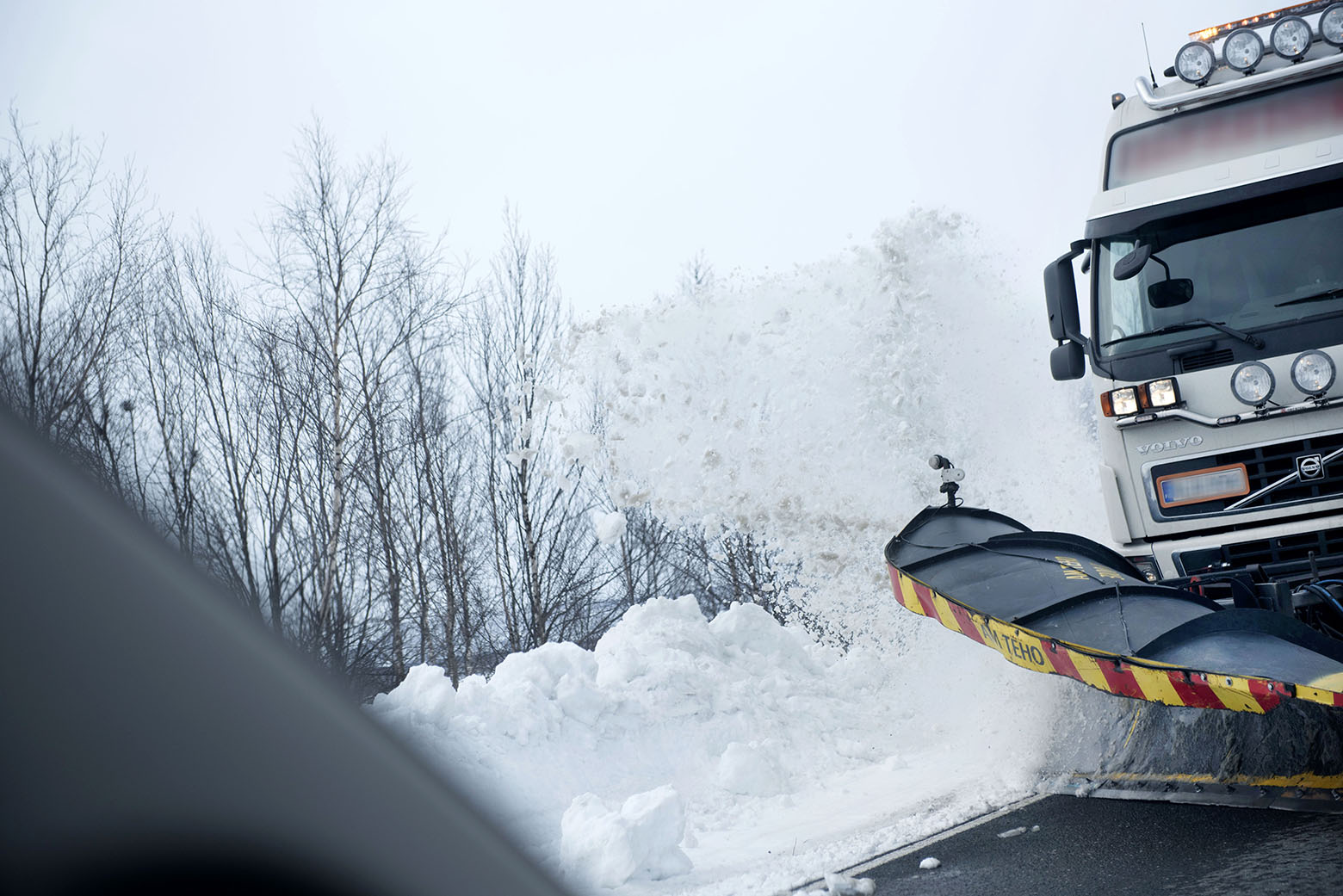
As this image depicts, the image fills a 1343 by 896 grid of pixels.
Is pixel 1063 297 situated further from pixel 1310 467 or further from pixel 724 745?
pixel 724 745

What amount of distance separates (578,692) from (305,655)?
691 cm

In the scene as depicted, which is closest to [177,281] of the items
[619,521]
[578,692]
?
[619,521]

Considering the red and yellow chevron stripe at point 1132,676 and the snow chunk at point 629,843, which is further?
the snow chunk at point 629,843

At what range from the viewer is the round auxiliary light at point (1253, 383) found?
17.0 feet

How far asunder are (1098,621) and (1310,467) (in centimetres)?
183

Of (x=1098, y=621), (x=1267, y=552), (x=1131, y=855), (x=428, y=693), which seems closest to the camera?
(x=1098, y=621)

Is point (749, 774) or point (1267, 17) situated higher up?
point (1267, 17)

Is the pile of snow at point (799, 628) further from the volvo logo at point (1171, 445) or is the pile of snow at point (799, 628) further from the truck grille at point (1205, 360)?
the truck grille at point (1205, 360)

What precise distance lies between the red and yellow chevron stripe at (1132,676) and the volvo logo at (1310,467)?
180 centimetres

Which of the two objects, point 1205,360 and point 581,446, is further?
point 581,446

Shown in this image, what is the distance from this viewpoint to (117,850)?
91 cm

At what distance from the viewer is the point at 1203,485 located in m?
5.40

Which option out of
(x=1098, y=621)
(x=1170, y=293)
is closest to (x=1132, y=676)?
(x=1098, y=621)

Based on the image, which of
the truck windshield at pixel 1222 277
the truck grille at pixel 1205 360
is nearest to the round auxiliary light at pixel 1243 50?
the truck windshield at pixel 1222 277
